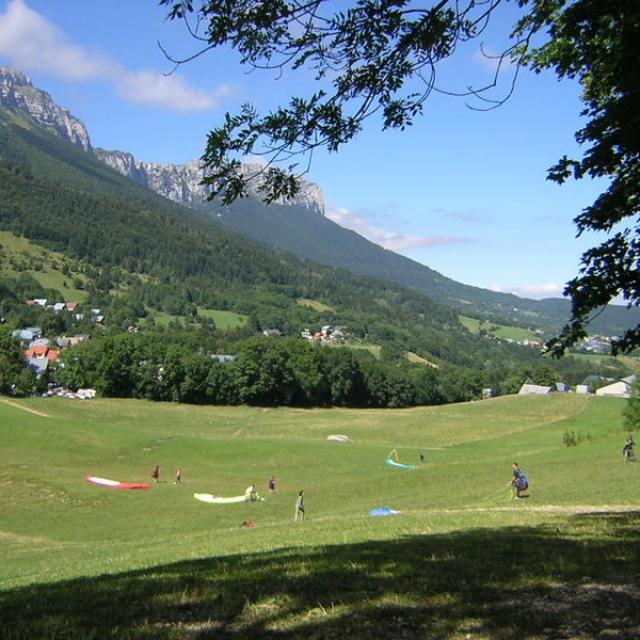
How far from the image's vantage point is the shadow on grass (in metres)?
5.80

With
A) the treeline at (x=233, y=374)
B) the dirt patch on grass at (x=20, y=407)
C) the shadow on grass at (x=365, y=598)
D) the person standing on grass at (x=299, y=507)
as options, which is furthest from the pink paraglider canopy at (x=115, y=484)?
the treeline at (x=233, y=374)

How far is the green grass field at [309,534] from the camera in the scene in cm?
622

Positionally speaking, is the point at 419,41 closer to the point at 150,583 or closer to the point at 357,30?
the point at 357,30

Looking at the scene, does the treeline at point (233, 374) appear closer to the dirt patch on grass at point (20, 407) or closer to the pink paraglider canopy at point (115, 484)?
the dirt patch on grass at point (20, 407)

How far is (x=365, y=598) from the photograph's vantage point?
672 cm

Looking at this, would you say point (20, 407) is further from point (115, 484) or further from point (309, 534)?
point (309, 534)

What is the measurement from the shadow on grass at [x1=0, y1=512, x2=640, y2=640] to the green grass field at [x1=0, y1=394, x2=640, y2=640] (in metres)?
0.03

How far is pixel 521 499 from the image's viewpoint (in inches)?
1028

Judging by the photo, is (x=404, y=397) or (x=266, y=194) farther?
(x=404, y=397)

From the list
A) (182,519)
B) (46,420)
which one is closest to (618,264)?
(182,519)

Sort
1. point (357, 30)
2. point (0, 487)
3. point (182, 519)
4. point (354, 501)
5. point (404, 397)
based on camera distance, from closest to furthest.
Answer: point (357, 30), point (182, 519), point (354, 501), point (0, 487), point (404, 397)

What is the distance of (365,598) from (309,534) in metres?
9.82

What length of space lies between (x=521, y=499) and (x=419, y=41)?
77.6ft

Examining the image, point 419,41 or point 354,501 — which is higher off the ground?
point 419,41
